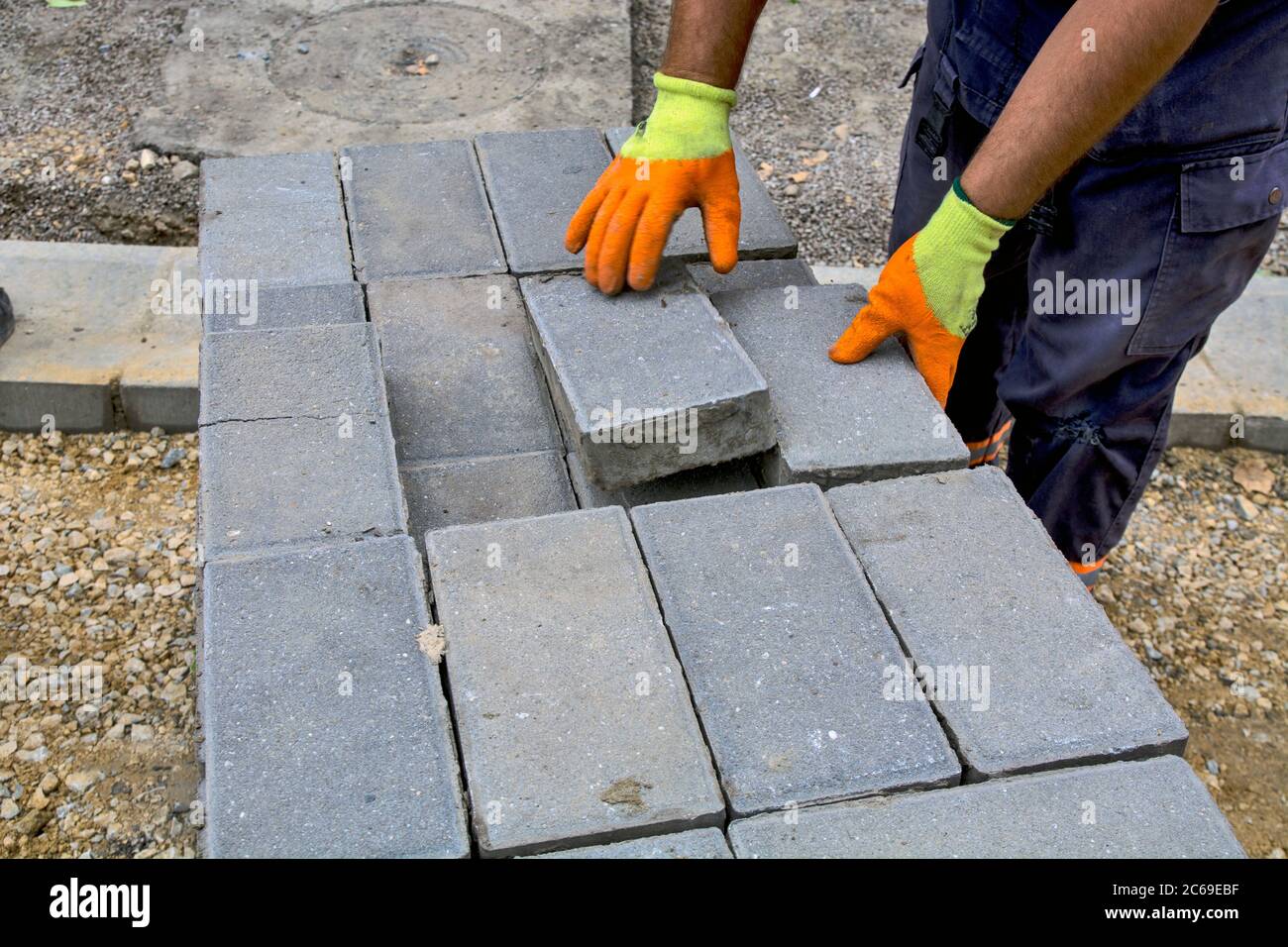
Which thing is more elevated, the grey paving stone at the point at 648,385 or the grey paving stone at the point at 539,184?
the grey paving stone at the point at 648,385

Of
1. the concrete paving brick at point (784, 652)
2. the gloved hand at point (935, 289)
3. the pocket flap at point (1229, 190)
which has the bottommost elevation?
the concrete paving brick at point (784, 652)

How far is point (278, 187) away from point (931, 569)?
1938 millimetres

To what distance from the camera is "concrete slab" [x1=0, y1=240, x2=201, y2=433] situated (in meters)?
3.74

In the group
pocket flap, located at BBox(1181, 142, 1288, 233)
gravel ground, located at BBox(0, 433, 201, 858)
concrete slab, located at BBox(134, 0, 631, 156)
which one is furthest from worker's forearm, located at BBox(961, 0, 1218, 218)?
concrete slab, located at BBox(134, 0, 631, 156)

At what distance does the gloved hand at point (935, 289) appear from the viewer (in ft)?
7.96

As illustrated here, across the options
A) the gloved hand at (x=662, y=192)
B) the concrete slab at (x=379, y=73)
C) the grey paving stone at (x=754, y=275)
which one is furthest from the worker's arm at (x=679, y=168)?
the concrete slab at (x=379, y=73)

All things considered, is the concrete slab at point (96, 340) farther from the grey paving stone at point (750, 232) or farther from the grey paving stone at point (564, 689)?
the grey paving stone at point (564, 689)

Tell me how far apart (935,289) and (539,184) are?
1.14 m

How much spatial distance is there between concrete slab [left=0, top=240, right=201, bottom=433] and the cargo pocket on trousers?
8.97 feet

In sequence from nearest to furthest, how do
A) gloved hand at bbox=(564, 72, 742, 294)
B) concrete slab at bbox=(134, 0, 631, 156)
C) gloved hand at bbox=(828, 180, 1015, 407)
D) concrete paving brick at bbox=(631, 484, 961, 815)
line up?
concrete paving brick at bbox=(631, 484, 961, 815) → gloved hand at bbox=(828, 180, 1015, 407) → gloved hand at bbox=(564, 72, 742, 294) → concrete slab at bbox=(134, 0, 631, 156)

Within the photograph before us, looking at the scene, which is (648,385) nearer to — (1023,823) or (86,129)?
(1023,823)

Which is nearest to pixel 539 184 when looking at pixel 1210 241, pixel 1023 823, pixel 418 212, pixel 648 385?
pixel 418 212

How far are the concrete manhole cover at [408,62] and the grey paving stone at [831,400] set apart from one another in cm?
285

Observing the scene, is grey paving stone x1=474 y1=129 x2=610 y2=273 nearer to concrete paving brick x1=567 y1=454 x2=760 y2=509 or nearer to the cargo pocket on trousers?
concrete paving brick x1=567 y1=454 x2=760 y2=509
